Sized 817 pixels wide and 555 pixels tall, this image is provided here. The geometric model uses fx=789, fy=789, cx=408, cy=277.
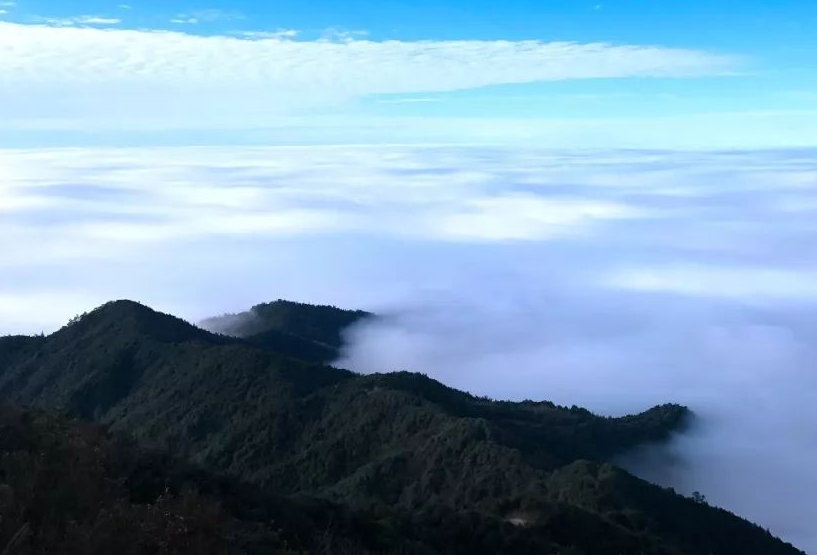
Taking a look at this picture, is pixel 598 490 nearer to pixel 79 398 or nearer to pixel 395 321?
pixel 79 398

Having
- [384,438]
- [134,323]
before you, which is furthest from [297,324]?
[384,438]

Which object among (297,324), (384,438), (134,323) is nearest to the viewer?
(384,438)

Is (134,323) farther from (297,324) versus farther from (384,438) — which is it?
(297,324)

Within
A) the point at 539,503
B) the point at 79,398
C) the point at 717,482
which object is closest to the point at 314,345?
the point at 79,398

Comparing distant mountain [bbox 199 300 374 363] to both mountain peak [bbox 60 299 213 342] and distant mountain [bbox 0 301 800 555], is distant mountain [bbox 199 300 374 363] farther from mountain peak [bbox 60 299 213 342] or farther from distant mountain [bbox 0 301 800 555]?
distant mountain [bbox 0 301 800 555]

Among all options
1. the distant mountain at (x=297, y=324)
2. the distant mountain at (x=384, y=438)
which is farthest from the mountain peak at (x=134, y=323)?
the distant mountain at (x=297, y=324)

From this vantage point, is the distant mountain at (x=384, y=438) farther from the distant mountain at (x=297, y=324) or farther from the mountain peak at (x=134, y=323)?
the distant mountain at (x=297, y=324)
